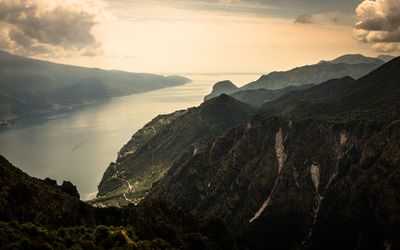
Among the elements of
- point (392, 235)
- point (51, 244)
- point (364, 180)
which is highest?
point (51, 244)

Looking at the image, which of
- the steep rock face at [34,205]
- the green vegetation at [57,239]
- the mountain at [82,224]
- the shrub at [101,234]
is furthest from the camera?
the steep rock face at [34,205]

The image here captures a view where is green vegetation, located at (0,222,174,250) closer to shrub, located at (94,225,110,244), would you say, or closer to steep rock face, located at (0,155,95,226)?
shrub, located at (94,225,110,244)

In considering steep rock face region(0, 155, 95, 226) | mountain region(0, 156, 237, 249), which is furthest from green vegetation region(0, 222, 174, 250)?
steep rock face region(0, 155, 95, 226)

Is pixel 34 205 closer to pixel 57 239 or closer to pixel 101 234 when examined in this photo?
pixel 101 234

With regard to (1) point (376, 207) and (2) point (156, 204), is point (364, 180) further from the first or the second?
(2) point (156, 204)

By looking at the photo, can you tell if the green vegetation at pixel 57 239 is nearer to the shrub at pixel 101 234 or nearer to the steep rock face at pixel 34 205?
the shrub at pixel 101 234

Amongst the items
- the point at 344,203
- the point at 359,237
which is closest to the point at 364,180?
the point at 344,203

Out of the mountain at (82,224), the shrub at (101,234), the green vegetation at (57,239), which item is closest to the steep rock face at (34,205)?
the mountain at (82,224)

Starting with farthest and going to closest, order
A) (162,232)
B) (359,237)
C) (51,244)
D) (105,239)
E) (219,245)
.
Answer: (359,237)
(219,245)
(162,232)
(105,239)
(51,244)

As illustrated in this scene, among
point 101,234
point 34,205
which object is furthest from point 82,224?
point 101,234
